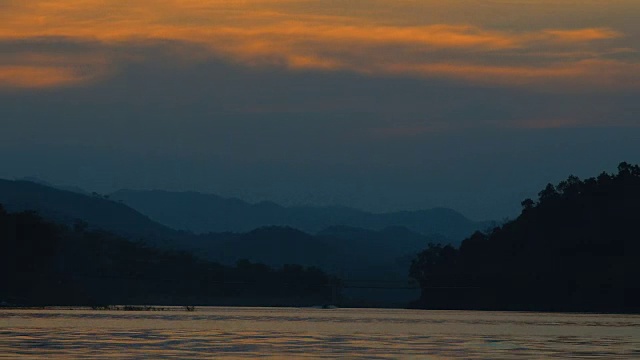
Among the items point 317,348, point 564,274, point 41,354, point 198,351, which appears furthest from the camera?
point 564,274

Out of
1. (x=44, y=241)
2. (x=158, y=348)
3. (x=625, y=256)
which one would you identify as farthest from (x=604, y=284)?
(x=158, y=348)

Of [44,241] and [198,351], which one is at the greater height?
[44,241]

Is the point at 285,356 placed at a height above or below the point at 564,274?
below

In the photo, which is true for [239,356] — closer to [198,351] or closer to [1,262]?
[198,351]

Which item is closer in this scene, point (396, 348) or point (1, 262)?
point (396, 348)

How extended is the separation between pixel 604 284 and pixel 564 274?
A: 23.9 feet

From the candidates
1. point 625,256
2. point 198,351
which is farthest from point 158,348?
point 625,256

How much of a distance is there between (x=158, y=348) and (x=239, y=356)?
22.7ft

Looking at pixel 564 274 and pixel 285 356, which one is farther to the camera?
pixel 564 274

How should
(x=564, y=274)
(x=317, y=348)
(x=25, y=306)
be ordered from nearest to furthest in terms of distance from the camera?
(x=317, y=348)
(x=25, y=306)
(x=564, y=274)

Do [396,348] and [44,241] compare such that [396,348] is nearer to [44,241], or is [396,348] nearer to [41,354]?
[41,354]

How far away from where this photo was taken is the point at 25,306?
186875 mm

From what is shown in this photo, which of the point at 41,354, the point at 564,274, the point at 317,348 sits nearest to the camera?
the point at 41,354

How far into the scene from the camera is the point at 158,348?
237 ft
